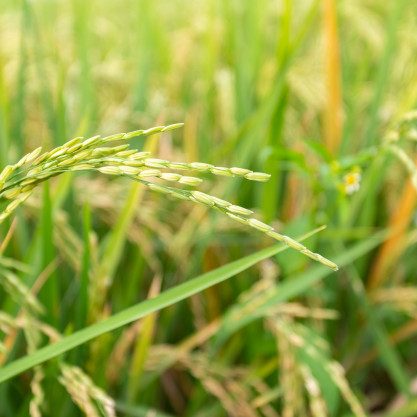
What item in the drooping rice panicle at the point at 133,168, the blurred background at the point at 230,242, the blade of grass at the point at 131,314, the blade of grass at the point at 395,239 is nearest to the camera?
the drooping rice panicle at the point at 133,168

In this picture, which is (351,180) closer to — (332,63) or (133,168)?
(332,63)

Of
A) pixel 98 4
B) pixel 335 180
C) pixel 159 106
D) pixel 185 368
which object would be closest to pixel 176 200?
pixel 159 106

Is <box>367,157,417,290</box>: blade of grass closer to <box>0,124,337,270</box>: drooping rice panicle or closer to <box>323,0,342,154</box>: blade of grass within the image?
<box>323,0,342,154</box>: blade of grass

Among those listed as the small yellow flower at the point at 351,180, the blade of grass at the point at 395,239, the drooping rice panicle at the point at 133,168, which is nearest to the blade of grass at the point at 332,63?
the blade of grass at the point at 395,239

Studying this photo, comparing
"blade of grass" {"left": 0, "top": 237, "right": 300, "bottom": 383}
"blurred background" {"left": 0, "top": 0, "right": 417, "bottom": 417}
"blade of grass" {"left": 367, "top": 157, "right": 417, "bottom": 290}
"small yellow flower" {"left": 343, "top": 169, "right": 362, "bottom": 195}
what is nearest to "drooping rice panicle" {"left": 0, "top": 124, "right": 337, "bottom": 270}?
"blade of grass" {"left": 0, "top": 237, "right": 300, "bottom": 383}

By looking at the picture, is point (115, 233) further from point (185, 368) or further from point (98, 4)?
point (98, 4)

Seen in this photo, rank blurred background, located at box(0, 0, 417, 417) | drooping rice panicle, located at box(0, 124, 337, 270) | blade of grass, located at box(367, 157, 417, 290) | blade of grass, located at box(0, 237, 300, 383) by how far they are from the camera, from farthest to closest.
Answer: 1. blade of grass, located at box(367, 157, 417, 290)
2. blurred background, located at box(0, 0, 417, 417)
3. blade of grass, located at box(0, 237, 300, 383)
4. drooping rice panicle, located at box(0, 124, 337, 270)

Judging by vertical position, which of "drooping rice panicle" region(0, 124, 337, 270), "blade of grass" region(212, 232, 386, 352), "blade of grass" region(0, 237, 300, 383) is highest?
"drooping rice panicle" region(0, 124, 337, 270)

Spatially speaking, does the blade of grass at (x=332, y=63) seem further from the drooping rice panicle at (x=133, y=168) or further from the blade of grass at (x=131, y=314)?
the drooping rice panicle at (x=133, y=168)

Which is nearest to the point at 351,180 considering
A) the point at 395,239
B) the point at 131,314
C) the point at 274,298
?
the point at 274,298
